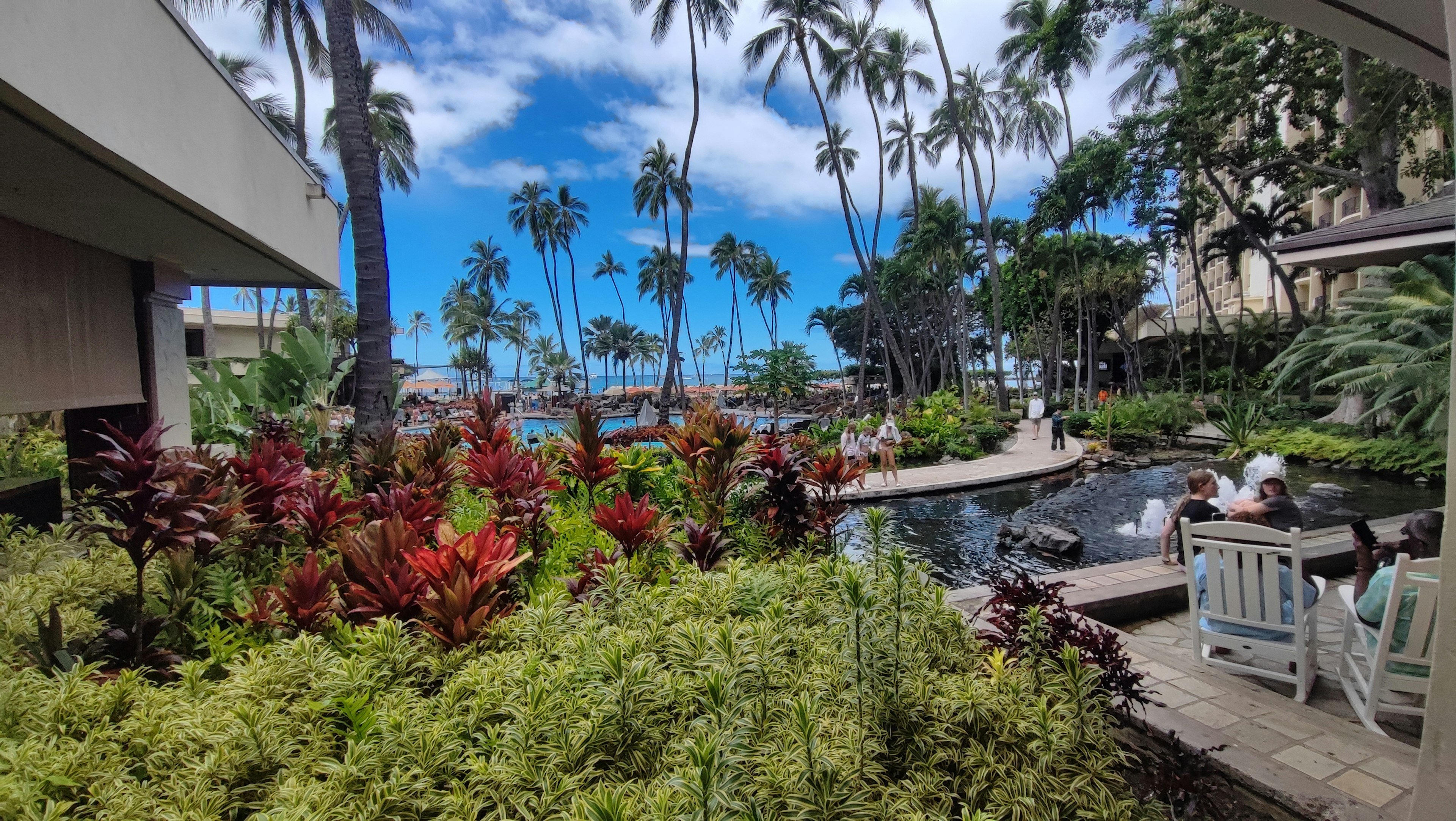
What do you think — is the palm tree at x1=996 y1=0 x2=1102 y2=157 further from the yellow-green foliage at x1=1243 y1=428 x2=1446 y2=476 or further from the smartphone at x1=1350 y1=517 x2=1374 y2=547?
the smartphone at x1=1350 y1=517 x2=1374 y2=547

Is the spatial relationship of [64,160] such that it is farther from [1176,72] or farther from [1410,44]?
[1176,72]

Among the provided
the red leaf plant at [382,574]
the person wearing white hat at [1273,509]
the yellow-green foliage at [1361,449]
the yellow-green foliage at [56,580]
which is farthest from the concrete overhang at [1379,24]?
the yellow-green foliage at [1361,449]

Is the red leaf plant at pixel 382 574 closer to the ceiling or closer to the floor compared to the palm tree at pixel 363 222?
closer to the floor

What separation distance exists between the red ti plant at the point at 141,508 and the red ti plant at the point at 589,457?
302 cm

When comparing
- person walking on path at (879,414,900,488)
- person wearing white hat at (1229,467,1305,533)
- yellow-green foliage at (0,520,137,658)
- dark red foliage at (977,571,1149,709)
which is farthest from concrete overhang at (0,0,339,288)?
person walking on path at (879,414,900,488)

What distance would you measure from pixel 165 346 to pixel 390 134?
24.9 metres

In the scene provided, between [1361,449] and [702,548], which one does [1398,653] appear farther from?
[1361,449]

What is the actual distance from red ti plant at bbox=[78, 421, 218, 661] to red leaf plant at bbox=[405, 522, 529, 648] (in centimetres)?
100

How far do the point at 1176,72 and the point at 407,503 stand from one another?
→ 32495mm

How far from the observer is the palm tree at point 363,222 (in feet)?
22.2

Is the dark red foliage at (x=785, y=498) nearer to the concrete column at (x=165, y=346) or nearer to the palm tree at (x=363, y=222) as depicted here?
the palm tree at (x=363, y=222)

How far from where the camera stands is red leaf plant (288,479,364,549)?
13.3 feet

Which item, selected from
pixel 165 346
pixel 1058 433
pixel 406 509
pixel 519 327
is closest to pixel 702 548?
pixel 406 509

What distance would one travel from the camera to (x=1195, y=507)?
565cm
